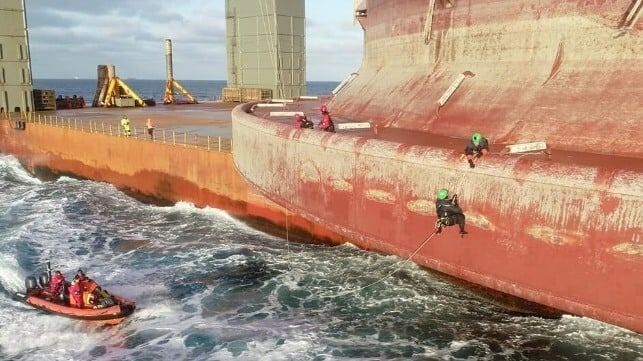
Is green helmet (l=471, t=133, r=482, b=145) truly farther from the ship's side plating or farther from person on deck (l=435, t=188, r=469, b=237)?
the ship's side plating

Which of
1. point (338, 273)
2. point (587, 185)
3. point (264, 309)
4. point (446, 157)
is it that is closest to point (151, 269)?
point (264, 309)

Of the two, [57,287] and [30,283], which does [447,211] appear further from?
[30,283]

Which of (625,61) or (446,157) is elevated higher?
(625,61)

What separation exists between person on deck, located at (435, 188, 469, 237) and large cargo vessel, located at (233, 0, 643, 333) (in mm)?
227

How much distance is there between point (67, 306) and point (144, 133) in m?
17.9

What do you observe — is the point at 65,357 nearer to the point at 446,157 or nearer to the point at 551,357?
the point at 446,157

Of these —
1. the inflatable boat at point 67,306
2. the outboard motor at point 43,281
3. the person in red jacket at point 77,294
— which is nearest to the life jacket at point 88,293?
the person in red jacket at point 77,294

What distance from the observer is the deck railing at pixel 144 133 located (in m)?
24.7

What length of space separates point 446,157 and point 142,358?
8.54 metres

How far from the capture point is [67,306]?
13492mm

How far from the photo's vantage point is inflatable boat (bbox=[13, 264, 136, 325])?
1309 centimetres

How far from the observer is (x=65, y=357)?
1149cm

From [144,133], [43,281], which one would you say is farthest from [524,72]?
[144,133]

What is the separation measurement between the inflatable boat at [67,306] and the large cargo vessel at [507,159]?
5975mm
